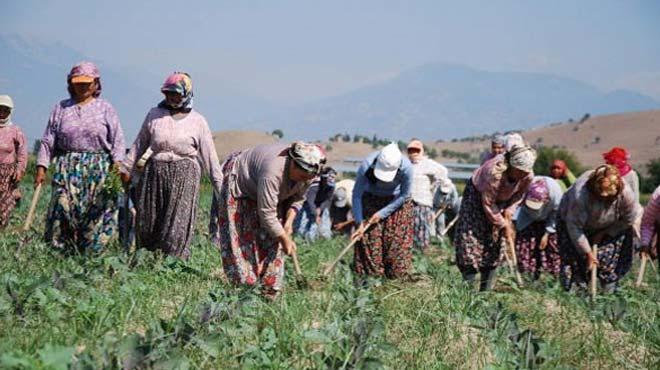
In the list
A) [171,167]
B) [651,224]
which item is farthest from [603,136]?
[171,167]

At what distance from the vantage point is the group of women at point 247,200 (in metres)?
4.93

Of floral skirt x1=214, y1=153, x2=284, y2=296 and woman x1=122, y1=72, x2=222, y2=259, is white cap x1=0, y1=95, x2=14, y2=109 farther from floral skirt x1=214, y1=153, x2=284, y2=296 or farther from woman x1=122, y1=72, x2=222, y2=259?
floral skirt x1=214, y1=153, x2=284, y2=296

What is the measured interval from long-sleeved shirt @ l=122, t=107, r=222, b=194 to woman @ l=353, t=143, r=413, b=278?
1193 millimetres

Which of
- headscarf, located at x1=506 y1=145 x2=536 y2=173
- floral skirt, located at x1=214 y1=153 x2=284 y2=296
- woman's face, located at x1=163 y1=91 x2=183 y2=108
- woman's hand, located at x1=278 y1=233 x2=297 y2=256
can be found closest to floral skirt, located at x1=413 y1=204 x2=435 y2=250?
headscarf, located at x1=506 y1=145 x2=536 y2=173

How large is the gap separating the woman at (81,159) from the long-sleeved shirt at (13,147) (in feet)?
5.39

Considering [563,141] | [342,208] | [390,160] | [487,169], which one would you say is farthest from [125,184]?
[563,141]

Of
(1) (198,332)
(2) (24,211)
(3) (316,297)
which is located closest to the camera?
(1) (198,332)

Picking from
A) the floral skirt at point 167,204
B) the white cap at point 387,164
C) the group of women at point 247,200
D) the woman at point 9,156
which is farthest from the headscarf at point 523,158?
the woman at point 9,156

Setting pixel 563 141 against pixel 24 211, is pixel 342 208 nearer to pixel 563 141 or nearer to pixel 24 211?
pixel 24 211

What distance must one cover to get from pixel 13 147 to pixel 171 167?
264 cm

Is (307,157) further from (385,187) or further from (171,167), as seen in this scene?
(385,187)

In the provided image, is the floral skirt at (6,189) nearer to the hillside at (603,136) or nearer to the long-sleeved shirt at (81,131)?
the long-sleeved shirt at (81,131)

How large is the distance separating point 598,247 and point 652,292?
2.74 feet

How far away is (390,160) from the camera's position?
614 centimetres
